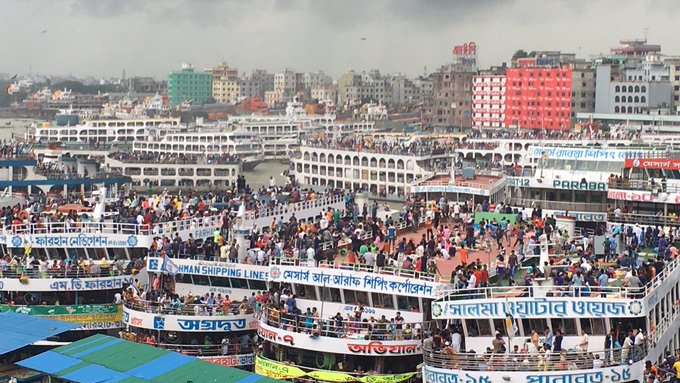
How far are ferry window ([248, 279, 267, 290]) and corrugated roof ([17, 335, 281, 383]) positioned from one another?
14.7ft

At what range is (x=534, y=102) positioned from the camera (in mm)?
111562

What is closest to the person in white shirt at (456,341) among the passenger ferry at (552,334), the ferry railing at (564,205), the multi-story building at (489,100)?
the passenger ferry at (552,334)

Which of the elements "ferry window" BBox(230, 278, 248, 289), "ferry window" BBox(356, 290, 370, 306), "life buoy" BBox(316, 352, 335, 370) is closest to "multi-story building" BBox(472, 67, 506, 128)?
"ferry window" BBox(230, 278, 248, 289)

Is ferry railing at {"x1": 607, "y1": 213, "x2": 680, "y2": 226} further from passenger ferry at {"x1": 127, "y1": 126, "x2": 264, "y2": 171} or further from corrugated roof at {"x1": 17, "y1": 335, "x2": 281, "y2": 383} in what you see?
passenger ferry at {"x1": 127, "y1": 126, "x2": 264, "y2": 171}

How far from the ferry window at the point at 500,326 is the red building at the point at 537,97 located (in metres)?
91.1

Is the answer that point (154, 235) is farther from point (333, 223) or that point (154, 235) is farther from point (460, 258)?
point (460, 258)

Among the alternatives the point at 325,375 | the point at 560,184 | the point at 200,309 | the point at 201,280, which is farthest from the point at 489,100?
the point at 325,375

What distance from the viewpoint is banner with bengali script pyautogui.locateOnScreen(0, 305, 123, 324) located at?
25.4 meters

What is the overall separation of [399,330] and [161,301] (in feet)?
19.5

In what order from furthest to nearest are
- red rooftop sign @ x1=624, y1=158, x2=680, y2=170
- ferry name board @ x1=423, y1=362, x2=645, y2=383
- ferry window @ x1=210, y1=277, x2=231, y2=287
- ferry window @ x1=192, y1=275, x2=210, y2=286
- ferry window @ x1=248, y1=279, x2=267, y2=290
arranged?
red rooftop sign @ x1=624, y1=158, x2=680, y2=170 → ferry window @ x1=192, y1=275, x2=210, y2=286 → ferry window @ x1=210, y1=277, x2=231, y2=287 → ferry window @ x1=248, y1=279, x2=267, y2=290 → ferry name board @ x1=423, y1=362, x2=645, y2=383

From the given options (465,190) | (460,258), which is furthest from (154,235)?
(465,190)

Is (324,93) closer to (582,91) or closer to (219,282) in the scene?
(582,91)

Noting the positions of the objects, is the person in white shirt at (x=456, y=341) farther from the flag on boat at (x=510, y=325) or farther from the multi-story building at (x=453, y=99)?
the multi-story building at (x=453, y=99)

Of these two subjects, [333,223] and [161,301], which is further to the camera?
[333,223]
